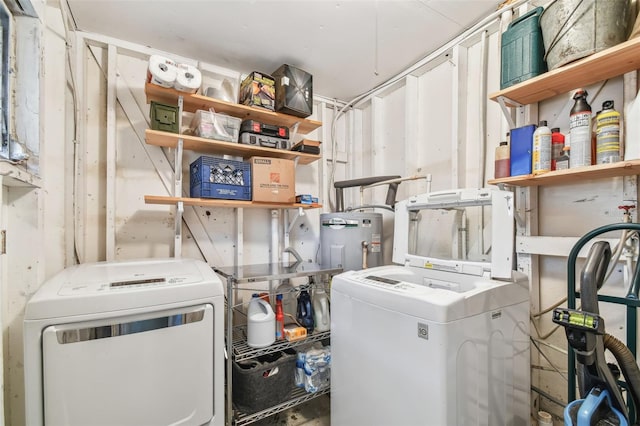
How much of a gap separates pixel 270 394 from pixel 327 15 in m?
2.17

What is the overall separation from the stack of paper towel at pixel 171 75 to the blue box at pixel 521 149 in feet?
5.63

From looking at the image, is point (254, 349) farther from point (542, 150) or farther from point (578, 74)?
point (578, 74)

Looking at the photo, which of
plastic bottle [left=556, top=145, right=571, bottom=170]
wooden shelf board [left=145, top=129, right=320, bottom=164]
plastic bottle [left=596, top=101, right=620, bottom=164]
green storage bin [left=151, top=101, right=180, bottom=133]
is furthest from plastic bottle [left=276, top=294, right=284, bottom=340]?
plastic bottle [left=596, top=101, right=620, bottom=164]

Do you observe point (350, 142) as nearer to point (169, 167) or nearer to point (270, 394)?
point (169, 167)

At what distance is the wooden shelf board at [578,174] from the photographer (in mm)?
1093

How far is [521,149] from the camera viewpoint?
1409 millimetres

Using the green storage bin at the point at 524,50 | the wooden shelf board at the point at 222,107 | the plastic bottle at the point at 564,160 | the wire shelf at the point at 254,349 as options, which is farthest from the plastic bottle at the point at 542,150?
the wire shelf at the point at 254,349

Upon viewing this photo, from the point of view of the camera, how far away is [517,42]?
139 cm

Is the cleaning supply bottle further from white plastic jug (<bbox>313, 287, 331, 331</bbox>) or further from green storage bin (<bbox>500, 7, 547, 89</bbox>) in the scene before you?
white plastic jug (<bbox>313, 287, 331, 331</bbox>)

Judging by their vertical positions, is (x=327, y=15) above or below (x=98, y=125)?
above

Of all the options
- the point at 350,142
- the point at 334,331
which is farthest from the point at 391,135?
the point at 334,331

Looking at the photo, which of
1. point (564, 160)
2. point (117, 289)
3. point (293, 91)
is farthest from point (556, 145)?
point (117, 289)

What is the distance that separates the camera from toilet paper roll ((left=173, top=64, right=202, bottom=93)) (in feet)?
5.33

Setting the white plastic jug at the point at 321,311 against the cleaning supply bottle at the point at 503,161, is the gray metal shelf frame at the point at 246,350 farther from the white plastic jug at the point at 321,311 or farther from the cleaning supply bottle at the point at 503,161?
the cleaning supply bottle at the point at 503,161
